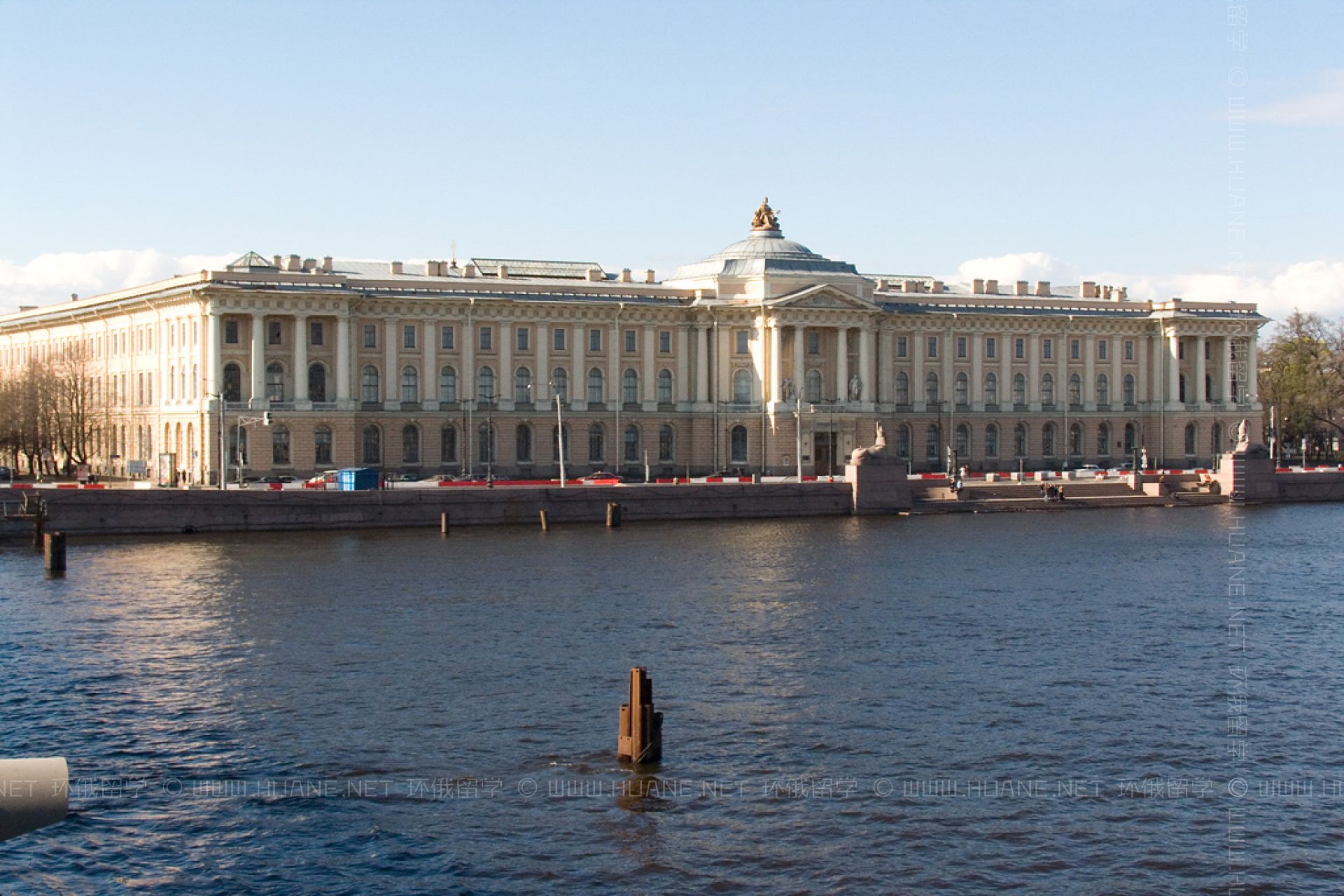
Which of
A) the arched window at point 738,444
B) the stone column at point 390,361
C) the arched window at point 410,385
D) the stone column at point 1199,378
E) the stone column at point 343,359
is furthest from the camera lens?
the stone column at point 1199,378

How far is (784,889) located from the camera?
64.5ft

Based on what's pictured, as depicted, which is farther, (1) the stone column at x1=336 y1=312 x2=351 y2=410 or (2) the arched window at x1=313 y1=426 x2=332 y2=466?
→ (1) the stone column at x1=336 y1=312 x2=351 y2=410

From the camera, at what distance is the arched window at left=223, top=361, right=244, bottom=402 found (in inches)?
3068

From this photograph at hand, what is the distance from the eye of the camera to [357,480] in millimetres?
65250

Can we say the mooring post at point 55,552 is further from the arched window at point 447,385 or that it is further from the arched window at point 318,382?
the arched window at point 447,385

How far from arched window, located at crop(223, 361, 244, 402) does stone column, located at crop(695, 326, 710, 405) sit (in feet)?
86.2

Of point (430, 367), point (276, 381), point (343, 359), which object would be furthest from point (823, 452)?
point (276, 381)

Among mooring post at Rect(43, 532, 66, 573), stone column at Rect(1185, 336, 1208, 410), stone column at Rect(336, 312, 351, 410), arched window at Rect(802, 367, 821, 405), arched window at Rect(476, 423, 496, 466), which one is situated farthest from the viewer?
stone column at Rect(1185, 336, 1208, 410)

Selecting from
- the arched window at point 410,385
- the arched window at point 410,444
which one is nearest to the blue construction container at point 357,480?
the arched window at point 410,444

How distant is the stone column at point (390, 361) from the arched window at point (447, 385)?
246cm

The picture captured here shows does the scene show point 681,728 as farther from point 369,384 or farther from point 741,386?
point 741,386

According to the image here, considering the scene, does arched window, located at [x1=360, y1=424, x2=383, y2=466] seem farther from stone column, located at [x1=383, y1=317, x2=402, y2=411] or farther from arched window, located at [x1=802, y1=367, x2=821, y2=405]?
arched window, located at [x1=802, y1=367, x2=821, y2=405]

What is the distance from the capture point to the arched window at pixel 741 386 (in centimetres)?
9162

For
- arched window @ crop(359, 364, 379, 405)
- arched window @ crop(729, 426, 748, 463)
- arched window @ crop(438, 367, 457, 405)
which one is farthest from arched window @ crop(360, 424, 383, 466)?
arched window @ crop(729, 426, 748, 463)
